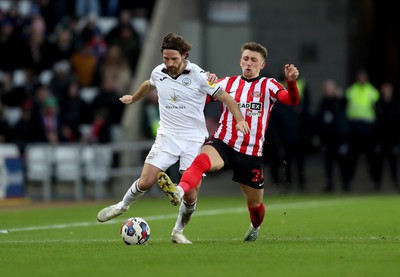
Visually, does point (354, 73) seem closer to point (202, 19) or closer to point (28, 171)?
point (202, 19)

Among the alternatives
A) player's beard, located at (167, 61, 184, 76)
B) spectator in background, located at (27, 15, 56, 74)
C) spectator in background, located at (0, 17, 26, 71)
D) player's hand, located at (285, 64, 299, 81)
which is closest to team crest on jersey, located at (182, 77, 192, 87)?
player's beard, located at (167, 61, 184, 76)

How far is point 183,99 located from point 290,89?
1077 millimetres

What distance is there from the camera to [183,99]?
38.3 feet

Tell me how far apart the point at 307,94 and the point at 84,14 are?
5.76 m

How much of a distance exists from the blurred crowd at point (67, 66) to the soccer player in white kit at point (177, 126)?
1120 cm

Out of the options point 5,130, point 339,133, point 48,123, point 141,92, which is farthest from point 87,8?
point 141,92

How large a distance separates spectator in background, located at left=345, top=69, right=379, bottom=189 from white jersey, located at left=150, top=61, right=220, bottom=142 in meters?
12.3

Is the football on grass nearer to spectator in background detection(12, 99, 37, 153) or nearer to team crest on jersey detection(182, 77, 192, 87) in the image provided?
team crest on jersey detection(182, 77, 192, 87)

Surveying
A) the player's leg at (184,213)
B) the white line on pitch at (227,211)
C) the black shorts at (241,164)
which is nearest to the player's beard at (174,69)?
the black shorts at (241,164)

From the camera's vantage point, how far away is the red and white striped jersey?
11.6m

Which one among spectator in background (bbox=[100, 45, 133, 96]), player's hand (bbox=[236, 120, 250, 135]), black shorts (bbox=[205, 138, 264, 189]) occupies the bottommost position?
spectator in background (bbox=[100, 45, 133, 96])

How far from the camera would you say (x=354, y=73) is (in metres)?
27.0

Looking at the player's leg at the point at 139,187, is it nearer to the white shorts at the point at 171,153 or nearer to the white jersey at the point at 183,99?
the white shorts at the point at 171,153

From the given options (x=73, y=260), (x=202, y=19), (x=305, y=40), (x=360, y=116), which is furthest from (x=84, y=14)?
(x=73, y=260)
